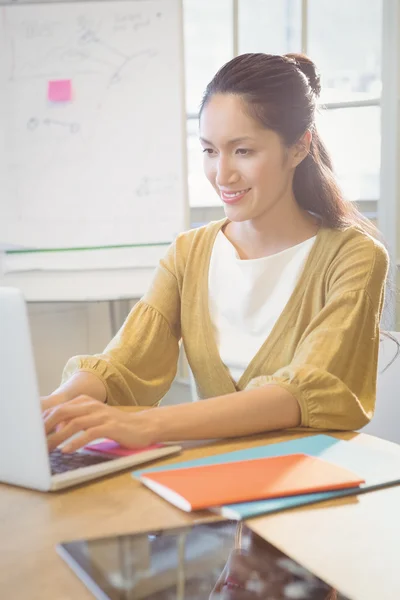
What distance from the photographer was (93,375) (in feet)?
4.44

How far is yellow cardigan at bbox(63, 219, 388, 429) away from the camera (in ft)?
3.97

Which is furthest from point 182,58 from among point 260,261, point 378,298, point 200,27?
point 378,298

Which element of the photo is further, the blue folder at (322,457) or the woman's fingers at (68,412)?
the woman's fingers at (68,412)

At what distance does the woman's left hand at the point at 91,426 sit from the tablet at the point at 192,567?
0.28 metres

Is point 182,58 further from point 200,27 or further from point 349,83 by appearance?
point 349,83

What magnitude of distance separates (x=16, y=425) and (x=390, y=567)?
43 cm

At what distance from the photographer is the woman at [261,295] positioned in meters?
1.19

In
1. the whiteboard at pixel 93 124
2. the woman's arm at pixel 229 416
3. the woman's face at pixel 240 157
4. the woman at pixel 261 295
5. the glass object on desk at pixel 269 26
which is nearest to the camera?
the woman's arm at pixel 229 416

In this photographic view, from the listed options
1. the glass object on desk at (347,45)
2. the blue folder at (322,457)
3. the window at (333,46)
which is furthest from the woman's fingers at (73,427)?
the glass object on desk at (347,45)

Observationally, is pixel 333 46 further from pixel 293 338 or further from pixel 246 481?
pixel 246 481

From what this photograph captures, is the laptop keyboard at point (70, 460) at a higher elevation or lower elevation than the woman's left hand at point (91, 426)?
lower

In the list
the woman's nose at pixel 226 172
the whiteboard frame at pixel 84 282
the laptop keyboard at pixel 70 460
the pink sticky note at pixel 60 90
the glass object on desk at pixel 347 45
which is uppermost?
the glass object on desk at pixel 347 45

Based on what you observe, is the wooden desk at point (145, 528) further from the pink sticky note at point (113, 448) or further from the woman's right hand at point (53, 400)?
the woman's right hand at point (53, 400)

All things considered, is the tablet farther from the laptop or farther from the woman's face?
the woman's face
